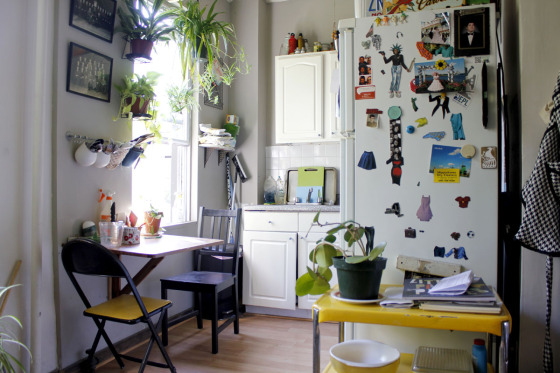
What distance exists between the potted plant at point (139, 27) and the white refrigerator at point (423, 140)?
1.47 metres

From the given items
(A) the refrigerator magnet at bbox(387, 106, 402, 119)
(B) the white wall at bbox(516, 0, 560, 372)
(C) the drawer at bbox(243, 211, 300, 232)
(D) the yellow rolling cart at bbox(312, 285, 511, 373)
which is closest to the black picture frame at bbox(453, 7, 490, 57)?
(B) the white wall at bbox(516, 0, 560, 372)

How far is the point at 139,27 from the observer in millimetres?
2795

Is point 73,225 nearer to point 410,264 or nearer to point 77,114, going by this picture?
point 77,114

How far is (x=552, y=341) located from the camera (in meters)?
1.63

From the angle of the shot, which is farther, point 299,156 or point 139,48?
point 299,156

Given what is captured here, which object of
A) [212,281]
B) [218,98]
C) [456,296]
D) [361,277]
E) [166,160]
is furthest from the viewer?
[218,98]

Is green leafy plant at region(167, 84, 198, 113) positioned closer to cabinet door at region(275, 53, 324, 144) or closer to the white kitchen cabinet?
cabinet door at region(275, 53, 324, 144)

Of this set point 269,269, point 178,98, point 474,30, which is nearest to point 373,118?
point 474,30

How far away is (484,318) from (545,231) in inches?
16.6

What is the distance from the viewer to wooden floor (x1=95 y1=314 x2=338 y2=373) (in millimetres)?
2654

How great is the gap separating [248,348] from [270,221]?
1097 millimetres

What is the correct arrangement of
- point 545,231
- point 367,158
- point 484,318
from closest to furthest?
point 484,318 < point 545,231 < point 367,158

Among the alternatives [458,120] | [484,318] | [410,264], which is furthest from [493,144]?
[484,318]

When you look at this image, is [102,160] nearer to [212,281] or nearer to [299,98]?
[212,281]
